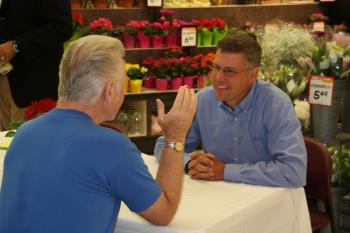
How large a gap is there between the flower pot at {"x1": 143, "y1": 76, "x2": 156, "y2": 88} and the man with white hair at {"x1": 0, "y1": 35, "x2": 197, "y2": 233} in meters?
4.10

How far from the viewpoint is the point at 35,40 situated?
3.70 metres

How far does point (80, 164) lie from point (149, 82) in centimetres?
425

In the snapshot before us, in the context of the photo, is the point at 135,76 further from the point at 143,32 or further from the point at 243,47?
the point at 243,47

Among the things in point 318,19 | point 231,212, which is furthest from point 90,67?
point 318,19

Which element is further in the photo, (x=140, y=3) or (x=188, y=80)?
(x=140, y=3)

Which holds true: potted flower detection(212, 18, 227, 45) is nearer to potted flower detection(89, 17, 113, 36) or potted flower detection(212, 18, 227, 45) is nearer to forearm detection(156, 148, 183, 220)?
potted flower detection(89, 17, 113, 36)

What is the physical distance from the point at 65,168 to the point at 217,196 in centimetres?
77

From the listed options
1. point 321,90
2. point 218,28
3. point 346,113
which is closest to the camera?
point 321,90

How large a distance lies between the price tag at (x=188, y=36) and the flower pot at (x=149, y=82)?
50cm

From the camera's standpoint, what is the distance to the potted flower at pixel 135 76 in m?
5.66

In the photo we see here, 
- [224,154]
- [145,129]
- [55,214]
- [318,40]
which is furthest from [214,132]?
[145,129]

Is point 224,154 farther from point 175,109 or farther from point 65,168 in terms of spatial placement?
point 65,168

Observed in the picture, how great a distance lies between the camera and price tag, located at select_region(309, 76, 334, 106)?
3.58 metres

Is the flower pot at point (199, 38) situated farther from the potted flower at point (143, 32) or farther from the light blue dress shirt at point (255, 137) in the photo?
the light blue dress shirt at point (255, 137)
